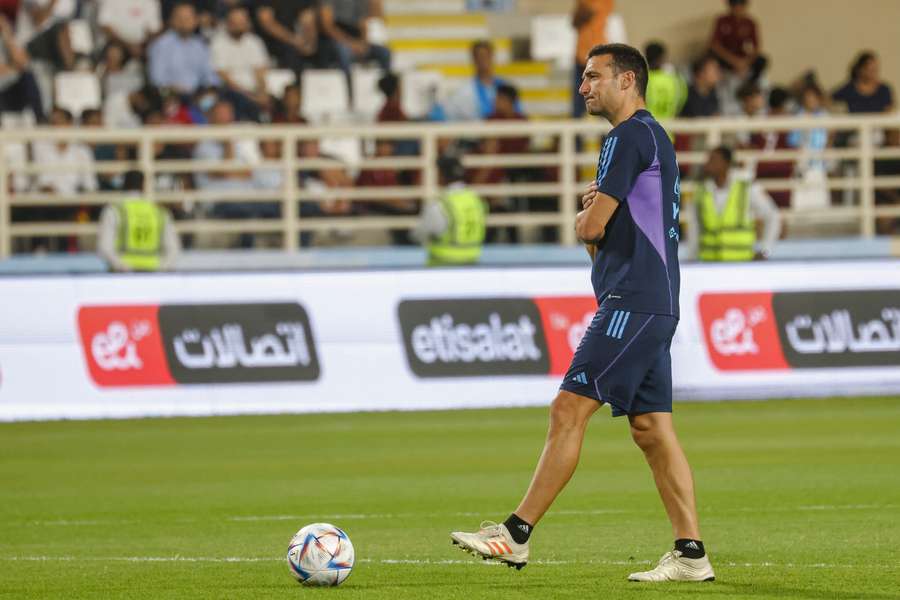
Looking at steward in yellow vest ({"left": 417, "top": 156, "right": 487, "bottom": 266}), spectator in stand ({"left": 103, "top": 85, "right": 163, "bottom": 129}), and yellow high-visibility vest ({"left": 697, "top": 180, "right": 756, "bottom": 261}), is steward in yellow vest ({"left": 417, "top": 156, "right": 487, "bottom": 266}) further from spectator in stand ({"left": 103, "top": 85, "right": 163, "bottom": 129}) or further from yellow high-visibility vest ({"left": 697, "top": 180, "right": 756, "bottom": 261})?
spectator in stand ({"left": 103, "top": 85, "right": 163, "bottom": 129})

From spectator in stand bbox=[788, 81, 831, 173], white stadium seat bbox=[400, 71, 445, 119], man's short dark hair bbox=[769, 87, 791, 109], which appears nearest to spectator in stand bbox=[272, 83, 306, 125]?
white stadium seat bbox=[400, 71, 445, 119]

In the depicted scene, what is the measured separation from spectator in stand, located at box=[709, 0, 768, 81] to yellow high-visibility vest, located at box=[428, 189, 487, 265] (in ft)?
24.0

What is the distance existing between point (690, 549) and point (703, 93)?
17874 millimetres

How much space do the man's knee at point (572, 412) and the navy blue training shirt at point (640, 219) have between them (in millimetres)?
438

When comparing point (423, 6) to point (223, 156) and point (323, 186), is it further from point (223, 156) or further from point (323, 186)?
point (223, 156)

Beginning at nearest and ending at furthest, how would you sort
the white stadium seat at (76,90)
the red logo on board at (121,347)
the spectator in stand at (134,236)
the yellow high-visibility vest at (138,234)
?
the red logo on board at (121,347)
the spectator in stand at (134,236)
the yellow high-visibility vest at (138,234)
the white stadium seat at (76,90)

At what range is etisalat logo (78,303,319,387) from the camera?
56.0ft

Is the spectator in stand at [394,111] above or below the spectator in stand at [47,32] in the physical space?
below

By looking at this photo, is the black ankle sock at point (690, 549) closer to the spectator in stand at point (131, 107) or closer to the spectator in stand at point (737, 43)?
the spectator in stand at point (131, 107)

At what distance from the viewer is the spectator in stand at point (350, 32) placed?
25484mm

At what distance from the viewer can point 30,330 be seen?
669 inches

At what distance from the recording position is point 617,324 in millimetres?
8039

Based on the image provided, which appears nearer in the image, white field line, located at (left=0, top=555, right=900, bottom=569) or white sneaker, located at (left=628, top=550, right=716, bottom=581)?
white sneaker, located at (left=628, top=550, right=716, bottom=581)

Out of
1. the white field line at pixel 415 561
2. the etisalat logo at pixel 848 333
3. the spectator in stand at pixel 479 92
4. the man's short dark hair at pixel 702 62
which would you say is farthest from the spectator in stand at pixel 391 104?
the white field line at pixel 415 561
